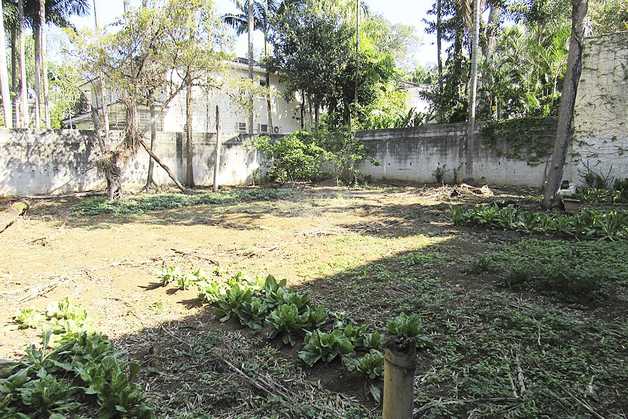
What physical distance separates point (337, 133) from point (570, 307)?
12568 millimetres

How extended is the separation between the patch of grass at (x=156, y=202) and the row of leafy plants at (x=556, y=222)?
590 cm

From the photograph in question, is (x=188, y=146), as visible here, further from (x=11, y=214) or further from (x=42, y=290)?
(x=42, y=290)

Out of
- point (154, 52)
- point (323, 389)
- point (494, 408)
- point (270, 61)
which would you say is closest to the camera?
point (494, 408)

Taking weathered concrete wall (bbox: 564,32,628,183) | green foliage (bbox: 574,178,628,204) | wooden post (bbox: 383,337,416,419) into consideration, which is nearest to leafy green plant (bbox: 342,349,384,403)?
wooden post (bbox: 383,337,416,419)

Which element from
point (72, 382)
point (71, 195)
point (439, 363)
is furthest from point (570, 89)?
point (71, 195)

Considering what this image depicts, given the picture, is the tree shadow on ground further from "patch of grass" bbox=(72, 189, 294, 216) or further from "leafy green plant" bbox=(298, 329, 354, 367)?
"patch of grass" bbox=(72, 189, 294, 216)

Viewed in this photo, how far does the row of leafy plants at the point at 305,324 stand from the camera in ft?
7.86

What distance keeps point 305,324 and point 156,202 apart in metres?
8.24

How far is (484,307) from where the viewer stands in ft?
10.6

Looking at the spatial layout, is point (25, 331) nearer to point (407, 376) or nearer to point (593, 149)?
point (407, 376)

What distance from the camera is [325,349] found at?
255cm

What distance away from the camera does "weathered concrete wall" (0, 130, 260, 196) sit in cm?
1078

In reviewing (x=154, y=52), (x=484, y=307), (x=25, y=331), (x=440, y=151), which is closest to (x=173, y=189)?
(x=154, y=52)

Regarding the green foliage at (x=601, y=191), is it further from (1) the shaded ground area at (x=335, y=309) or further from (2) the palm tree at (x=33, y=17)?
(2) the palm tree at (x=33, y=17)
